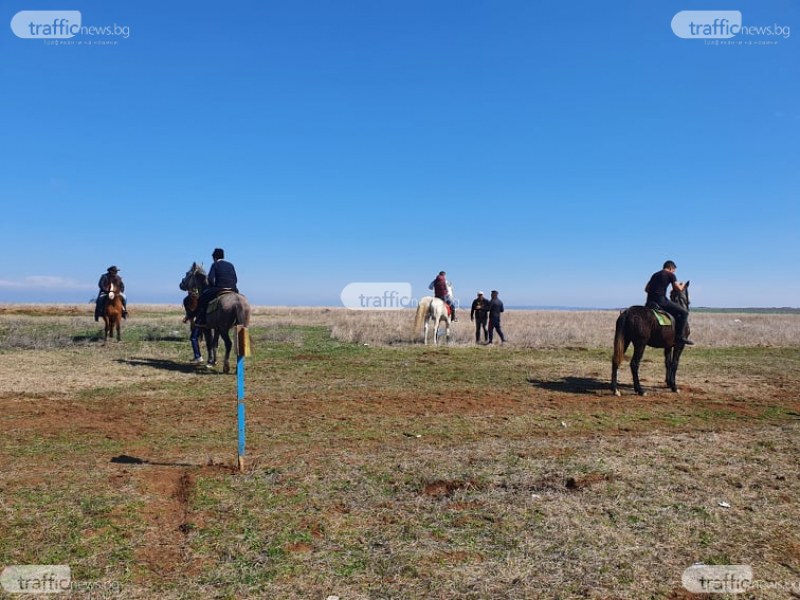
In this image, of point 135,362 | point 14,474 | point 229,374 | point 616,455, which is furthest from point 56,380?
point 616,455

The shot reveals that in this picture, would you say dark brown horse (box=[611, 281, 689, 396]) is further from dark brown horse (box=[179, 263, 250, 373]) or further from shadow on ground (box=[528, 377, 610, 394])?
dark brown horse (box=[179, 263, 250, 373])

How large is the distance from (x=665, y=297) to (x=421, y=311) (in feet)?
34.1

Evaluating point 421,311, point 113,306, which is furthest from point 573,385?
point 113,306

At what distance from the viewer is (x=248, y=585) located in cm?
350

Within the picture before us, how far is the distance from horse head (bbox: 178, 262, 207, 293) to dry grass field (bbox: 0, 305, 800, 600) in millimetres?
5727

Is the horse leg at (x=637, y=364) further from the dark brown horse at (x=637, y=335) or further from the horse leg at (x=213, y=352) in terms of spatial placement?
the horse leg at (x=213, y=352)

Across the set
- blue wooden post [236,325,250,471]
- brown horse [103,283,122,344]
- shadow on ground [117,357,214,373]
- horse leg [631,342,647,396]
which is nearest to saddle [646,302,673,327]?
horse leg [631,342,647,396]

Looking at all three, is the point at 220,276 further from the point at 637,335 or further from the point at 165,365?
the point at 637,335

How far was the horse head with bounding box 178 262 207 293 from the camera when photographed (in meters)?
16.9

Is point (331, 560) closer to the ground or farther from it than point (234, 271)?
closer to the ground

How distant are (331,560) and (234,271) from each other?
33.8 feet

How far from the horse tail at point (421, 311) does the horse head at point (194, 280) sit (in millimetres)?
8194

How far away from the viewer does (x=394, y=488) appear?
17.6 ft

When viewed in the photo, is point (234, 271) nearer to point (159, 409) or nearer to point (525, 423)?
point (159, 409)
